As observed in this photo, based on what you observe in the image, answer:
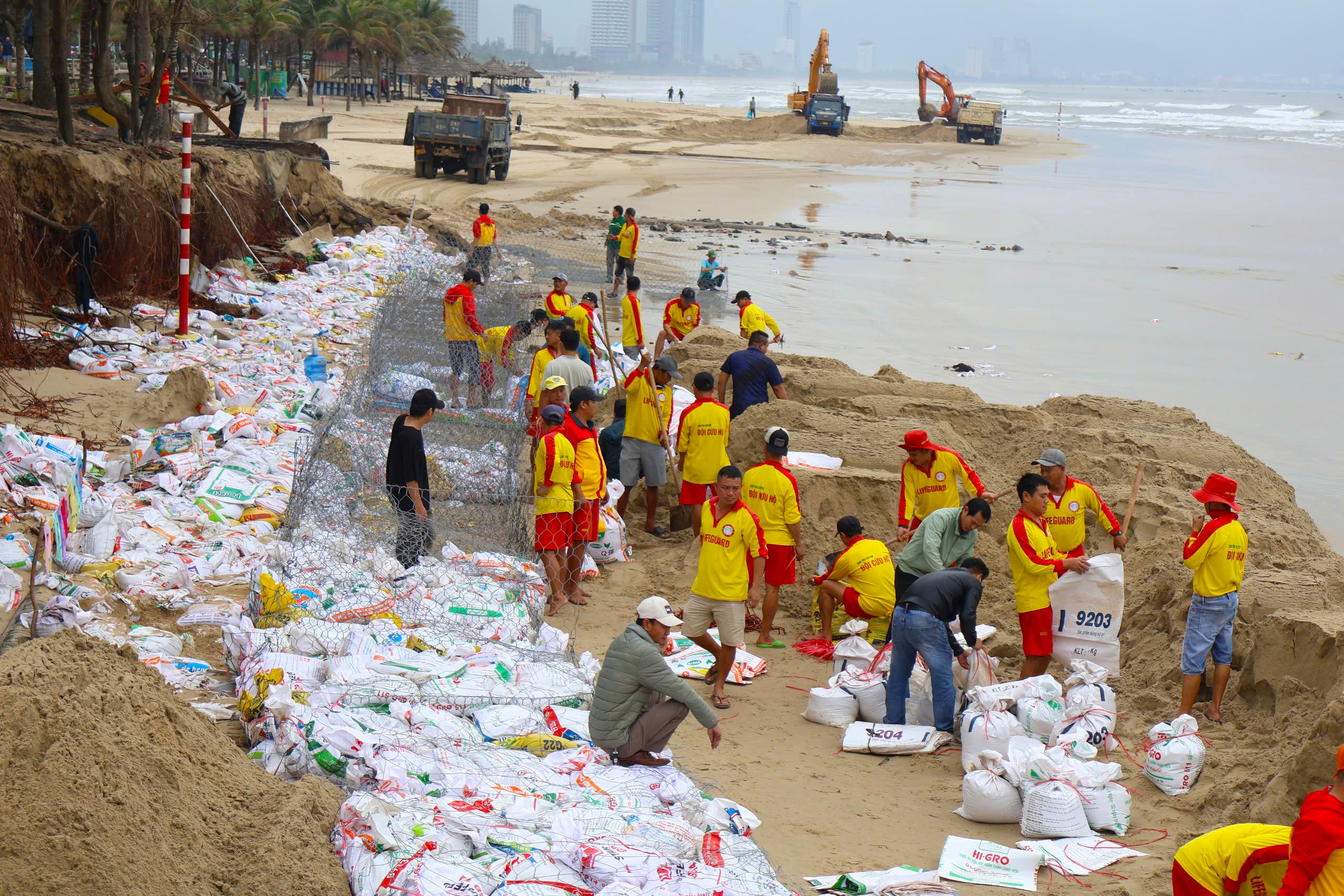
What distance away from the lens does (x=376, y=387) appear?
10.1 meters

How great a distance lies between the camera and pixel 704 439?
849cm

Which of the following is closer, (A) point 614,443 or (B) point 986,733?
(B) point 986,733

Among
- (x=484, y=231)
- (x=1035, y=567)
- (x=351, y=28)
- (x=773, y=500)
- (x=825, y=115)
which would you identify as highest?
(x=351, y=28)

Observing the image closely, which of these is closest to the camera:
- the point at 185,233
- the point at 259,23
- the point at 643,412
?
the point at 643,412

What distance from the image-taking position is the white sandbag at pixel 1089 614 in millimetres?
6473

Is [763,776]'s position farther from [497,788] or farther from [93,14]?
[93,14]

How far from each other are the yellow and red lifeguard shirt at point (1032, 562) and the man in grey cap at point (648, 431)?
120 inches

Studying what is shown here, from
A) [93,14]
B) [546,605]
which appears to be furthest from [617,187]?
[546,605]

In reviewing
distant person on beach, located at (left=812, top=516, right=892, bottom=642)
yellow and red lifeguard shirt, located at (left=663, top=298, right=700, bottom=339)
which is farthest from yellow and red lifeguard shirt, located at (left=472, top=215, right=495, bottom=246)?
distant person on beach, located at (left=812, top=516, right=892, bottom=642)

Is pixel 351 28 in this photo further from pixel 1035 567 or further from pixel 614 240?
pixel 1035 567

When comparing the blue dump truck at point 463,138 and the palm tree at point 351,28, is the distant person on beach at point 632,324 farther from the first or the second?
the palm tree at point 351,28

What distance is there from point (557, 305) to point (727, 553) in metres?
6.36

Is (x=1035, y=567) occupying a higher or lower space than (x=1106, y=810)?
higher

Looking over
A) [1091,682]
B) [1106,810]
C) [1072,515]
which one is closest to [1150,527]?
[1072,515]
